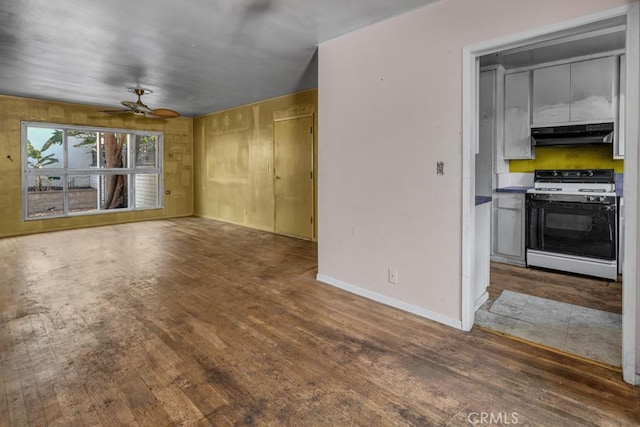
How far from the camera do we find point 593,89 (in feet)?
12.4

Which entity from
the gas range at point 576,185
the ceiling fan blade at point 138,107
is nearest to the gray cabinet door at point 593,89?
the gas range at point 576,185

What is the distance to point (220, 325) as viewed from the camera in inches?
104

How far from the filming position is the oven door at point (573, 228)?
357 centimetres

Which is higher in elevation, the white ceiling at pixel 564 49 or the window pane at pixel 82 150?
the white ceiling at pixel 564 49

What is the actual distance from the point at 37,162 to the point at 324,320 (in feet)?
22.4

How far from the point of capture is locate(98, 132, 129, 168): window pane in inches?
293

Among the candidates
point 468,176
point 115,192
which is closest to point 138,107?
point 115,192

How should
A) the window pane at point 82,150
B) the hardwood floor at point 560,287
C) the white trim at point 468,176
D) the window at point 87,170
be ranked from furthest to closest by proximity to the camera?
1. the window pane at point 82,150
2. the window at point 87,170
3. the hardwood floor at point 560,287
4. the white trim at point 468,176

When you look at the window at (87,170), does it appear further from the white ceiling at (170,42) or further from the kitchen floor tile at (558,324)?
the kitchen floor tile at (558,324)

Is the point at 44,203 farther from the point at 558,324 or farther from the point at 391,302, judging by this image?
the point at 558,324

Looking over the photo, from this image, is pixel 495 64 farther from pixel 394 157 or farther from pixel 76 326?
pixel 76 326

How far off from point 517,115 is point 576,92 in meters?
0.62

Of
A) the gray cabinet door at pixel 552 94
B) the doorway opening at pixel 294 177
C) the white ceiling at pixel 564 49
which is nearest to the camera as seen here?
the white ceiling at pixel 564 49

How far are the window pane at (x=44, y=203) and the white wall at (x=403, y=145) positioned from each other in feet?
20.2
